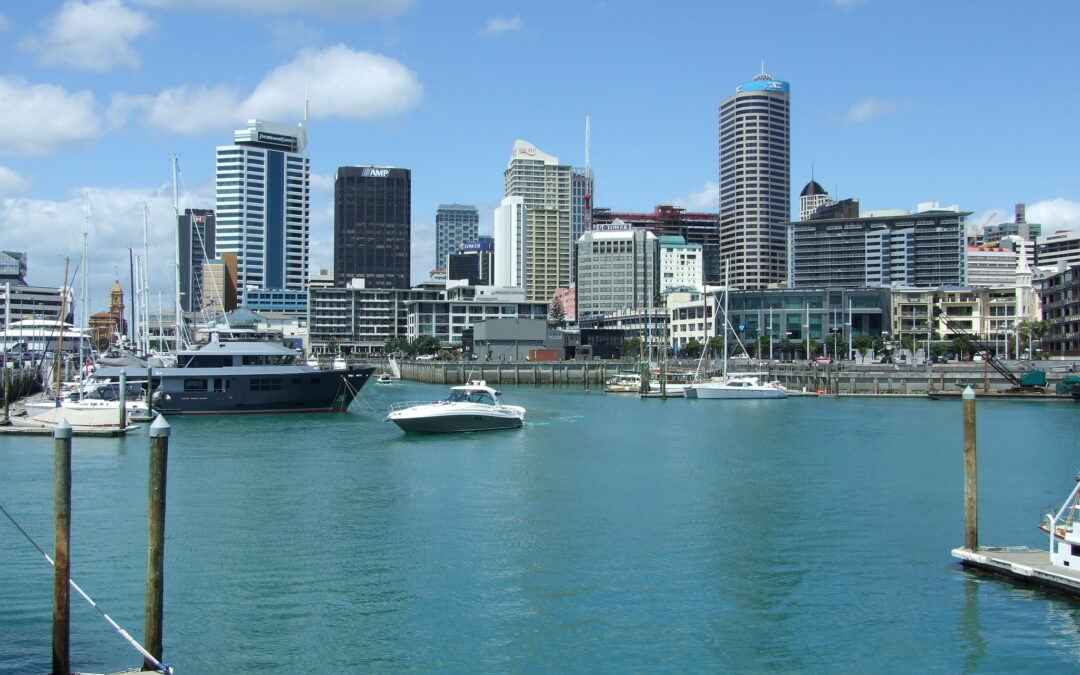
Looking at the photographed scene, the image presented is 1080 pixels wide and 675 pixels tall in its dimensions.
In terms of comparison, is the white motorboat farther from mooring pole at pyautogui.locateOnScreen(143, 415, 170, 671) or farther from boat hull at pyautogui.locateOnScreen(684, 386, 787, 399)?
mooring pole at pyautogui.locateOnScreen(143, 415, 170, 671)

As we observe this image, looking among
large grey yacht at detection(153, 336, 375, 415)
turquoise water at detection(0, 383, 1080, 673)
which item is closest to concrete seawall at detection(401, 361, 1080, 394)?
turquoise water at detection(0, 383, 1080, 673)

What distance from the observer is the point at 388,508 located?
36750mm

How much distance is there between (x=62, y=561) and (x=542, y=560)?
14.2 m

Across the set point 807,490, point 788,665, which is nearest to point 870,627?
point 788,665

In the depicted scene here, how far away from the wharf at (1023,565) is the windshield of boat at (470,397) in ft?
132

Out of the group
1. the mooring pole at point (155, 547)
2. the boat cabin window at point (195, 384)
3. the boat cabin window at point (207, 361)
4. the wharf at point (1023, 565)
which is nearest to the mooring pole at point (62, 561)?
the mooring pole at point (155, 547)

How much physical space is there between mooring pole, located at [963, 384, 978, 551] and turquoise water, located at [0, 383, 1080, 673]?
43.4 inches

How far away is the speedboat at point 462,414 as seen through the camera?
60.3 meters

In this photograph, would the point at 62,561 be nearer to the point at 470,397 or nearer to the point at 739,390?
the point at 470,397

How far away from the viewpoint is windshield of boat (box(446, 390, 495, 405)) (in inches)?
2531

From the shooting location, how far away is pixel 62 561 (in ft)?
57.6

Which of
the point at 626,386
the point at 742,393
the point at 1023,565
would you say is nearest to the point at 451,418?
the point at 1023,565

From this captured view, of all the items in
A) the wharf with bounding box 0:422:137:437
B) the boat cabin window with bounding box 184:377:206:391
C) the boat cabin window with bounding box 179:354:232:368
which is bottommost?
the wharf with bounding box 0:422:137:437

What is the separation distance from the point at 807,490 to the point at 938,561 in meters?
12.9
